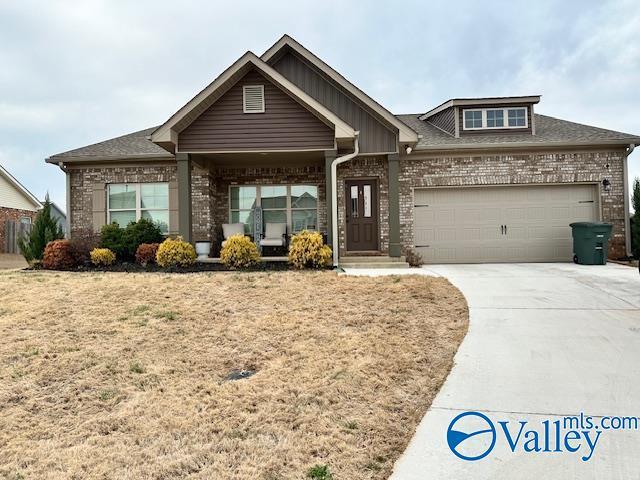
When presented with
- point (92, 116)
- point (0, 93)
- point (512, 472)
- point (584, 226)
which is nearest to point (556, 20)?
point (584, 226)

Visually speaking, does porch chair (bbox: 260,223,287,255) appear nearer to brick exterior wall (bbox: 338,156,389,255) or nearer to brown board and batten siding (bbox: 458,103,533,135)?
brick exterior wall (bbox: 338,156,389,255)

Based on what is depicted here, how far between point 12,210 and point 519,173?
2607cm

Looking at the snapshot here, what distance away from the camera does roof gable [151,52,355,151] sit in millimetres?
Result: 10406

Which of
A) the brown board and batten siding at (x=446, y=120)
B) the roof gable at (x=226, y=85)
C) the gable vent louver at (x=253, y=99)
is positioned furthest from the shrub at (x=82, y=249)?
the brown board and batten siding at (x=446, y=120)

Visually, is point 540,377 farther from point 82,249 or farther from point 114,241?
point 82,249

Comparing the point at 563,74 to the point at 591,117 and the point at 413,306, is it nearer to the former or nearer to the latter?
the point at 591,117

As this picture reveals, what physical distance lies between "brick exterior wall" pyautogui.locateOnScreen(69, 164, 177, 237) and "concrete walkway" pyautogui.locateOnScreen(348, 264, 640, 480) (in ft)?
31.7

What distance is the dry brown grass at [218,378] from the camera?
3.09 metres

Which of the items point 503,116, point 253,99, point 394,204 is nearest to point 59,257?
point 253,99

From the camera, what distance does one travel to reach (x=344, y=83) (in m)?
11.9

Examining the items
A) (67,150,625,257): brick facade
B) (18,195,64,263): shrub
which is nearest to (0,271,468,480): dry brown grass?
(67,150,625,257): brick facade

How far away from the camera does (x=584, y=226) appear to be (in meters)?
11.6

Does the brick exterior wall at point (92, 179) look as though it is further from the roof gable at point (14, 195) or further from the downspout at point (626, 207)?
the roof gable at point (14, 195)

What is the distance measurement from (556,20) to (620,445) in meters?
13.4
